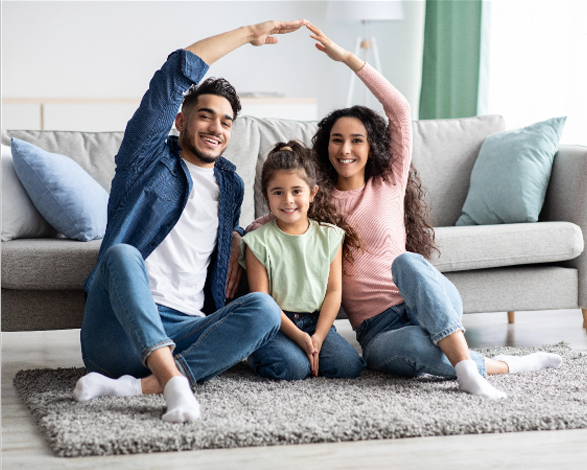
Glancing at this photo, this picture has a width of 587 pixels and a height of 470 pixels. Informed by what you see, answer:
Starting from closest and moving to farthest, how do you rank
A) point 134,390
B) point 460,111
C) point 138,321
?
point 138,321, point 134,390, point 460,111

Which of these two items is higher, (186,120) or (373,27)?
(373,27)

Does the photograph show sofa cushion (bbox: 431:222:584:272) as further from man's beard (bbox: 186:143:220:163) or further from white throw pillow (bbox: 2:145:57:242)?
white throw pillow (bbox: 2:145:57:242)

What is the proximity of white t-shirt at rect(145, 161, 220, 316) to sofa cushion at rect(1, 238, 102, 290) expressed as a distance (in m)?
0.35

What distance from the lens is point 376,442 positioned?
1316 millimetres

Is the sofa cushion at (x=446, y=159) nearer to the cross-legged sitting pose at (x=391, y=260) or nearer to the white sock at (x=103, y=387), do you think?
the cross-legged sitting pose at (x=391, y=260)

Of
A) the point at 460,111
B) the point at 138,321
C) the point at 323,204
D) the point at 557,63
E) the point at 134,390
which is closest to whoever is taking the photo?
the point at 138,321

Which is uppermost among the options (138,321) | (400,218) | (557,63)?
(557,63)

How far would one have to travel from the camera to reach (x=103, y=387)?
1.51 metres

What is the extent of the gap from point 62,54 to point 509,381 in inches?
140

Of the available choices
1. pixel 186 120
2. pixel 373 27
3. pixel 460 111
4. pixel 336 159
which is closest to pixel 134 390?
pixel 186 120

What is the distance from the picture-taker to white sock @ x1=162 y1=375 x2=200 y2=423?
136 centimetres

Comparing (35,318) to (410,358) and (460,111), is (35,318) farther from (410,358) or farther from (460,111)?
(460,111)

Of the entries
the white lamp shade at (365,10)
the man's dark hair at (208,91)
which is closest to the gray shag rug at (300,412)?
the man's dark hair at (208,91)

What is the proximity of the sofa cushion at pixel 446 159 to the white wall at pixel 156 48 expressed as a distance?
1.98 meters
